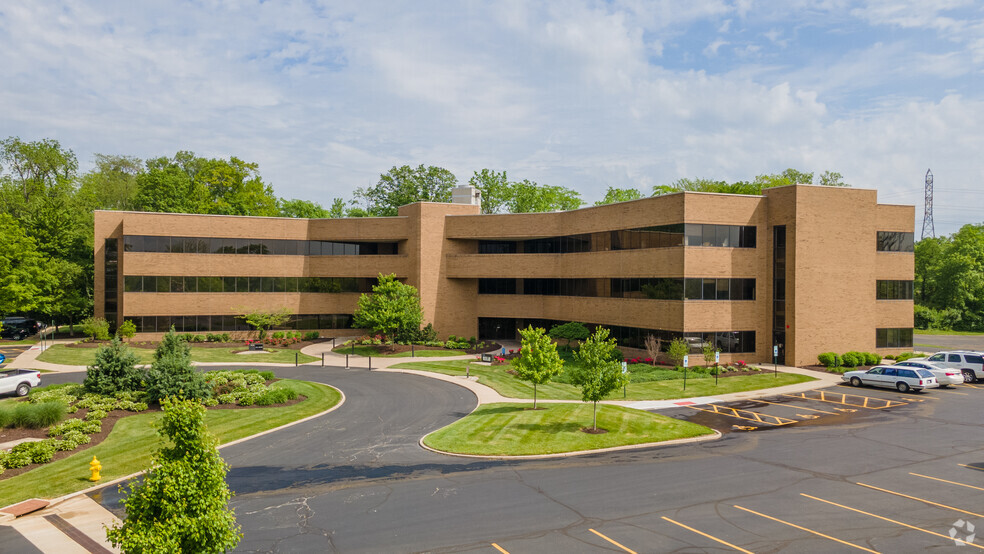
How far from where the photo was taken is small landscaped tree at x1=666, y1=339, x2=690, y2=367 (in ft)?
126

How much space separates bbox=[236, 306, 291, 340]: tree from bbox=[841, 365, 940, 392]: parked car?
44.7 m

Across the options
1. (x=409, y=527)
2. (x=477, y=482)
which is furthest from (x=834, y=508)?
(x=409, y=527)

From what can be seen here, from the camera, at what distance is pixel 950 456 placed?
2070cm

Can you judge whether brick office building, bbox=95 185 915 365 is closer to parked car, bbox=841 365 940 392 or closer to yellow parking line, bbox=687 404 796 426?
parked car, bbox=841 365 940 392

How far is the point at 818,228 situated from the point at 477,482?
34.1m

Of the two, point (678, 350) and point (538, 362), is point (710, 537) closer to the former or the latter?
point (538, 362)

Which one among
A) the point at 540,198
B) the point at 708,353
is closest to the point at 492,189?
the point at 540,198

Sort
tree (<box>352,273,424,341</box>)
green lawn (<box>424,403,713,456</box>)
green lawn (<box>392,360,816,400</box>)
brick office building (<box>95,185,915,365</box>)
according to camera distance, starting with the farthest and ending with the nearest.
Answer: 1. tree (<box>352,273,424,341</box>)
2. brick office building (<box>95,185,915,365</box>)
3. green lawn (<box>392,360,816,400</box>)
4. green lawn (<box>424,403,713,456</box>)

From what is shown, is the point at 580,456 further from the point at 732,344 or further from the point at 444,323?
the point at 444,323

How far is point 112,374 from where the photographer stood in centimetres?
2912

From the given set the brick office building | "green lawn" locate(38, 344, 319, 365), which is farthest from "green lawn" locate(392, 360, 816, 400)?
"green lawn" locate(38, 344, 319, 365)

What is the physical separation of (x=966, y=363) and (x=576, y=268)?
2690cm

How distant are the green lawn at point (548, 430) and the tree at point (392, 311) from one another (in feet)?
68.2

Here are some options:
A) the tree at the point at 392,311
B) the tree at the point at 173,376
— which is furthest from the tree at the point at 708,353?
the tree at the point at 173,376
